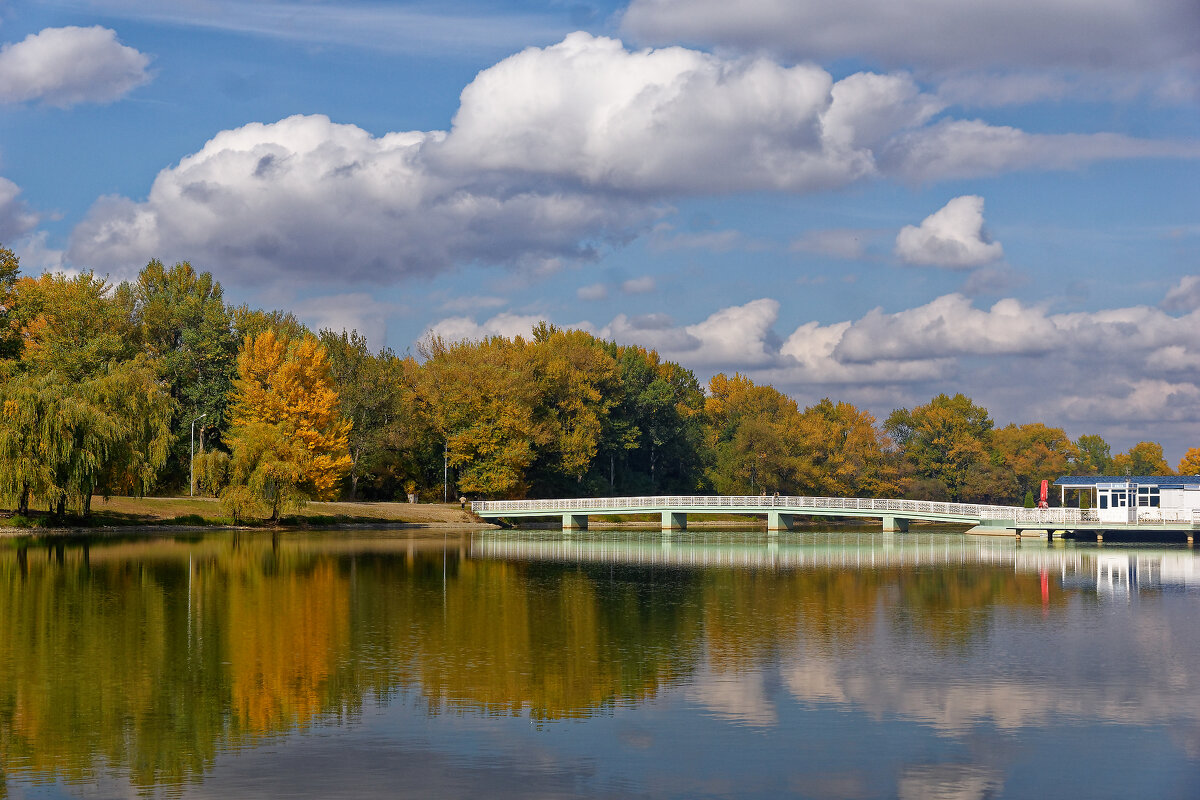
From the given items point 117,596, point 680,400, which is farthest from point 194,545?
point 680,400

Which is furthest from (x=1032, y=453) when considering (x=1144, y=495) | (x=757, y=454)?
(x=1144, y=495)

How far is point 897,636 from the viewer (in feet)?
88.6

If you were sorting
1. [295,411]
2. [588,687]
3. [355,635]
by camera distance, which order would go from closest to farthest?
1. [588,687]
2. [355,635]
3. [295,411]

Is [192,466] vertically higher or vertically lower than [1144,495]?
higher

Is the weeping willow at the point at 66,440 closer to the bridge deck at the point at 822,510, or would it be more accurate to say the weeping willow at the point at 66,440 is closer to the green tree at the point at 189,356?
the green tree at the point at 189,356

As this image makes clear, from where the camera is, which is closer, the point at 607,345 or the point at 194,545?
the point at 194,545

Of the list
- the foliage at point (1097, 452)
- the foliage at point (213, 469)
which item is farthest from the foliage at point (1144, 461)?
the foliage at point (213, 469)

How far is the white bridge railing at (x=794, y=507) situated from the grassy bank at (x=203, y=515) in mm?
3663

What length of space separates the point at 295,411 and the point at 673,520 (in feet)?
89.8

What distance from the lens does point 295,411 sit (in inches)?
3157

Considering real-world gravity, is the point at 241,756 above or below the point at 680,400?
below

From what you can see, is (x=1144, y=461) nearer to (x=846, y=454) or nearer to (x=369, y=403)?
(x=846, y=454)

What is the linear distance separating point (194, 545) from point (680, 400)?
254 feet

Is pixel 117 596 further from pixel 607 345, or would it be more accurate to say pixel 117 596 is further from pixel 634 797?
pixel 607 345
